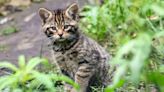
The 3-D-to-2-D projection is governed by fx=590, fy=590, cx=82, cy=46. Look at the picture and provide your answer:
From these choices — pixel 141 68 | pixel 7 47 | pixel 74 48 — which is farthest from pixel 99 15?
pixel 141 68

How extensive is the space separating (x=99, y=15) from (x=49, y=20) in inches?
37.7

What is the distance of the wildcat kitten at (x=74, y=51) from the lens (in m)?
6.27

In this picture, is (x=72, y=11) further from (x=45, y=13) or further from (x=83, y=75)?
(x=83, y=75)

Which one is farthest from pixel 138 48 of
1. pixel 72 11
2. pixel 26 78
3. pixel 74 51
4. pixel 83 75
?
pixel 72 11

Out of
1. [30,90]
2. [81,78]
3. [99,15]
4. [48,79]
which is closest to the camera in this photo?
[48,79]

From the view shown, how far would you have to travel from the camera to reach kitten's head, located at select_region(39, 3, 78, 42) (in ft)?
20.6

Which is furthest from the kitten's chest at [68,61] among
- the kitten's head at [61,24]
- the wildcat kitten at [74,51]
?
the kitten's head at [61,24]

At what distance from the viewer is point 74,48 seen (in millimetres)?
6395

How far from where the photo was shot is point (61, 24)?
630 centimetres

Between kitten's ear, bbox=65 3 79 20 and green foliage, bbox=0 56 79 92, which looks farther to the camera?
kitten's ear, bbox=65 3 79 20

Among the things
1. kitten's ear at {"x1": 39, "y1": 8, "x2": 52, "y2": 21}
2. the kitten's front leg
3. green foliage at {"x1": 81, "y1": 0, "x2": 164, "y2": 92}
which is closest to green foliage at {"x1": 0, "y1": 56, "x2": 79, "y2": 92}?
green foliage at {"x1": 81, "y1": 0, "x2": 164, "y2": 92}

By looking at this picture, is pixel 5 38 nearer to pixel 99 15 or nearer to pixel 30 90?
pixel 99 15

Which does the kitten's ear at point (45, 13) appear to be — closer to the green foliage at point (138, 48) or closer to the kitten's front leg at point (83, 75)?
the green foliage at point (138, 48)

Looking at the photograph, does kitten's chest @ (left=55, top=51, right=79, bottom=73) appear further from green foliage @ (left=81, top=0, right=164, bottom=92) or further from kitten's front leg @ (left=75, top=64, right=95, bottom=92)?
green foliage @ (left=81, top=0, right=164, bottom=92)
